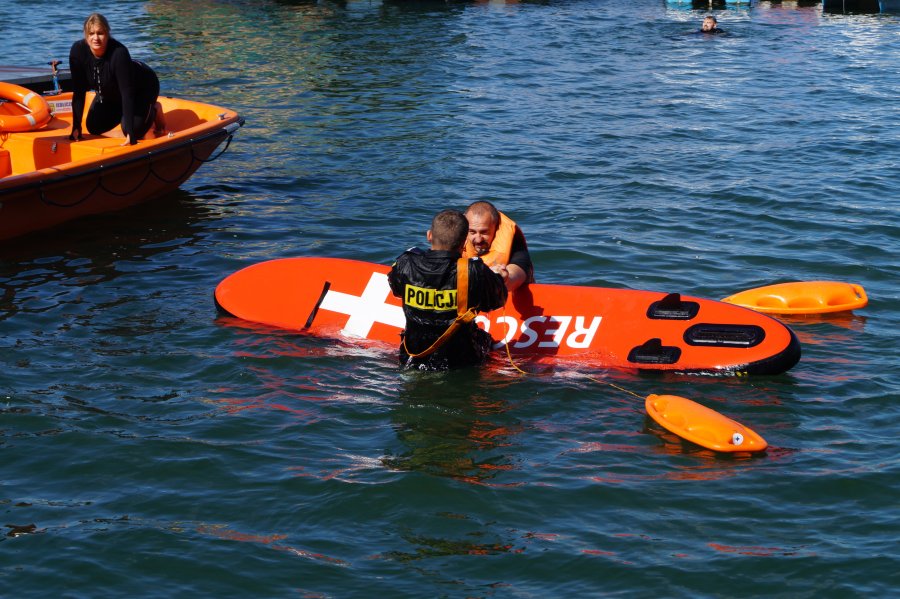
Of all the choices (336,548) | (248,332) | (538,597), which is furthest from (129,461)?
(538,597)

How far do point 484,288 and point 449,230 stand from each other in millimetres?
459

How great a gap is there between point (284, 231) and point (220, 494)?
5.73m

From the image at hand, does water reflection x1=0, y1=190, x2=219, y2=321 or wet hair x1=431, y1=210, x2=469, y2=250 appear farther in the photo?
water reflection x1=0, y1=190, x2=219, y2=321

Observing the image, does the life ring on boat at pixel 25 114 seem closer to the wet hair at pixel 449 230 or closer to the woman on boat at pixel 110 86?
the woman on boat at pixel 110 86

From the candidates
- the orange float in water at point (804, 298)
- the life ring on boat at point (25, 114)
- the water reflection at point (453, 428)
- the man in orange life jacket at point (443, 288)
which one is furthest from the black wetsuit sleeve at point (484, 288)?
the life ring on boat at point (25, 114)

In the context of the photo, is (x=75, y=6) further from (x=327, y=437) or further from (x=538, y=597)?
(x=538, y=597)

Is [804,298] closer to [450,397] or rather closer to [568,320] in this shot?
[568,320]

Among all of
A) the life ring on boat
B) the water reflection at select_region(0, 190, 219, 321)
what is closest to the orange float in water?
the water reflection at select_region(0, 190, 219, 321)

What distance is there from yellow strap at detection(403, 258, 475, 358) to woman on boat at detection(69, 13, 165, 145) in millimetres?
5676

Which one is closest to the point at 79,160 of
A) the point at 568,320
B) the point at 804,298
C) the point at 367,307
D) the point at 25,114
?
the point at 25,114

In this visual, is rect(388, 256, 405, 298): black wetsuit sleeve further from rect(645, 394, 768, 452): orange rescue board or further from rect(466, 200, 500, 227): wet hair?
rect(645, 394, 768, 452): orange rescue board

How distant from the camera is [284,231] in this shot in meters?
11.5

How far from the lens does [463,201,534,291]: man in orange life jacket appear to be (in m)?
7.54

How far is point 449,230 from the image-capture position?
274 inches
